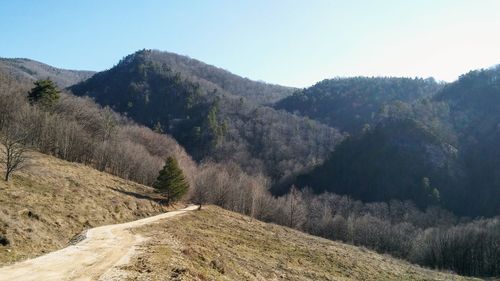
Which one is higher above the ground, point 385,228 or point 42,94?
point 42,94

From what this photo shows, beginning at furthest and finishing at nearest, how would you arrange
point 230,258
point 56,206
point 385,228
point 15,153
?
point 385,228 < point 15,153 < point 56,206 < point 230,258

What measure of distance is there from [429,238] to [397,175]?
78.3 metres

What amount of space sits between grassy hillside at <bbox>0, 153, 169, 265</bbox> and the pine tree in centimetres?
332

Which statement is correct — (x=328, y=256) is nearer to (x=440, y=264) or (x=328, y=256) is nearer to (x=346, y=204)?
(x=440, y=264)

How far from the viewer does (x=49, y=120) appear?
8994 centimetres

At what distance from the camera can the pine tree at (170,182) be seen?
74375 mm

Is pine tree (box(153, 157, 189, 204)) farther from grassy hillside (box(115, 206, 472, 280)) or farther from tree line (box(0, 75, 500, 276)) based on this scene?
grassy hillside (box(115, 206, 472, 280))

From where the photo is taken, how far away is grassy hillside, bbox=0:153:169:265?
3073 centimetres

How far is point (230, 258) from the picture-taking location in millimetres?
36281

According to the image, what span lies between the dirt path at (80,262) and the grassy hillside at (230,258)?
138 cm

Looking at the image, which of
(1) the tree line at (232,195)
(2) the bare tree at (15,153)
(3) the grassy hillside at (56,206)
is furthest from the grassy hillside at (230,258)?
(1) the tree line at (232,195)

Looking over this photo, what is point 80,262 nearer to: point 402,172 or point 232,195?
point 232,195

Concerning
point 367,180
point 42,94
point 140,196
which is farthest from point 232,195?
point 367,180

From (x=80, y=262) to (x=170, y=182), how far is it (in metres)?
48.9
